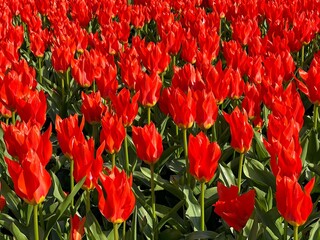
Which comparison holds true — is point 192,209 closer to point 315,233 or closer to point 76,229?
point 315,233

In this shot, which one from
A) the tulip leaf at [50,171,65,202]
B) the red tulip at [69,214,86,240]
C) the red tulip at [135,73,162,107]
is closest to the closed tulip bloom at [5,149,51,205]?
the red tulip at [69,214,86,240]

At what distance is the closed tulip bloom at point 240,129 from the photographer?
7.36 feet

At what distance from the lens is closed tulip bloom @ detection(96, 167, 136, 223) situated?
5.76 ft

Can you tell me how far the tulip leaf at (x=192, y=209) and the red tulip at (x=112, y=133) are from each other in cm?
36

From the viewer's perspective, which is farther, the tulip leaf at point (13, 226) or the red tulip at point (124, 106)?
the red tulip at point (124, 106)

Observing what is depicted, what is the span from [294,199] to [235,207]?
22 centimetres

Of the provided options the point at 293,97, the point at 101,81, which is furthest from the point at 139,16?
the point at 293,97

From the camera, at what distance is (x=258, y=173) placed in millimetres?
2617

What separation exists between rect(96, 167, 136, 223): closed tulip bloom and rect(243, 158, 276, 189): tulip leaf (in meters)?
0.93

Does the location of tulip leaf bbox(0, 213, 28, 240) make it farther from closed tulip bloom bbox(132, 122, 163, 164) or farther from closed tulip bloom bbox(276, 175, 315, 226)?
closed tulip bloom bbox(276, 175, 315, 226)

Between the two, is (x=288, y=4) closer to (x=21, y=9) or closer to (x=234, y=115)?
(x=21, y=9)

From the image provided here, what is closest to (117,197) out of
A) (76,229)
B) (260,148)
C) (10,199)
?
(76,229)

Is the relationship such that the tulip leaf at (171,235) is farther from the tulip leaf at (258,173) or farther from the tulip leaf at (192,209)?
the tulip leaf at (258,173)

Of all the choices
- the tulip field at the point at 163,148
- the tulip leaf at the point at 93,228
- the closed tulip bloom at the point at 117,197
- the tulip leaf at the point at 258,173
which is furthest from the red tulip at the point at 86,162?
the tulip leaf at the point at 258,173
